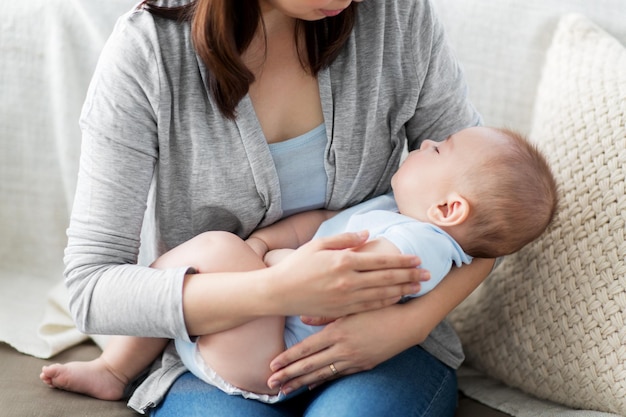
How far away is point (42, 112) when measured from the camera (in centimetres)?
191

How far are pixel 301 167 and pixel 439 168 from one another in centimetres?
25

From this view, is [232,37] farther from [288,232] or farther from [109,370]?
[109,370]

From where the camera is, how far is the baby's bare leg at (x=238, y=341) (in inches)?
53.8

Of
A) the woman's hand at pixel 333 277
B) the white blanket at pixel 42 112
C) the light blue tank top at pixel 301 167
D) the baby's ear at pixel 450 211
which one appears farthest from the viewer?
the white blanket at pixel 42 112

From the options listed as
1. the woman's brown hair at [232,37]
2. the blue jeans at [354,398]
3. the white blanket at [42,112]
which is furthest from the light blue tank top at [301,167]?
the white blanket at [42,112]

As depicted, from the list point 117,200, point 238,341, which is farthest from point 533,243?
point 117,200

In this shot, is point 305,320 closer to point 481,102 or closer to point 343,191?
point 343,191

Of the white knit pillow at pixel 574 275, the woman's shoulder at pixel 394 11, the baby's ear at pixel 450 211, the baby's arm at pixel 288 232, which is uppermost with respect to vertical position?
the woman's shoulder at pixel 394 11

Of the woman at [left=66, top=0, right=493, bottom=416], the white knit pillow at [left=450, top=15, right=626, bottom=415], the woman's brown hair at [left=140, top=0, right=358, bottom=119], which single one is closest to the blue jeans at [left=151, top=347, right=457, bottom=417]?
the woman at [left=66, top=0, right=493, bottom=416]

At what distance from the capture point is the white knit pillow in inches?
60.9

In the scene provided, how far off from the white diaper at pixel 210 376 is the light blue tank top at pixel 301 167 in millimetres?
314

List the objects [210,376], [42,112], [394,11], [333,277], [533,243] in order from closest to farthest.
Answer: [333,277]
[210,376]
[394,11]
[533,243]
[42,112]

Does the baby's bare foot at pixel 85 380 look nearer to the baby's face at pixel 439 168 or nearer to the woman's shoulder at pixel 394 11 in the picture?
the baby's face at pixel 439 168

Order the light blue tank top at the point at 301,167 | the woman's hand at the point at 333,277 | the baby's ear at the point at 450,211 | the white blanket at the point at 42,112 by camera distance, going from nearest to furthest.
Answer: the woman's hand at the point at 333,277 → the baby's ear at the point at 450,211 → the light blue tank top at the point at 301,167 → the white blanket at the point at 42,112
